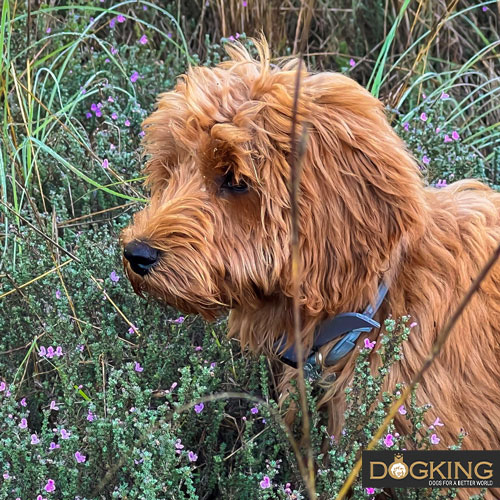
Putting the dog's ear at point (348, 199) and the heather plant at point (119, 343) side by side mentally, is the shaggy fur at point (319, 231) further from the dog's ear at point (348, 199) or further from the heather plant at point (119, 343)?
the heather plant at point (119, 343)

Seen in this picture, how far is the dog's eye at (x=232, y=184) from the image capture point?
235cm

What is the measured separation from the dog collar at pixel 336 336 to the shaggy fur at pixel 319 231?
29mm

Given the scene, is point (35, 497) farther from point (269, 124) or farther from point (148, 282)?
point (269, 124)

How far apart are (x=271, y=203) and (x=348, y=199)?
227 millimetres

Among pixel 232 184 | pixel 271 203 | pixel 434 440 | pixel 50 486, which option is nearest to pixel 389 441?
pixel 434 440

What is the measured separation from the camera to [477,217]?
2609 mm

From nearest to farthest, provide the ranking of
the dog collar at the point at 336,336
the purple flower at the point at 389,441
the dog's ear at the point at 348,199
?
the purple flower at the point at 389,441 < the dog's ear at the point at 348,199 < the dog collar at the point at 336,336

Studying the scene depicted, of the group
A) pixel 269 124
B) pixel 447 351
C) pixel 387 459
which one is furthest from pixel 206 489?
pixel 269 124

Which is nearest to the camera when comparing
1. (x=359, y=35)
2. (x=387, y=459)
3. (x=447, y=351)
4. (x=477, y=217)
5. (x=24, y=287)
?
(x=387, y=459)

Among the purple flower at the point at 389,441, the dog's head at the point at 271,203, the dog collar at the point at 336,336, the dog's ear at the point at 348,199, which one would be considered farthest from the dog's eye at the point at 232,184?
the purple flower at the point at 389,441

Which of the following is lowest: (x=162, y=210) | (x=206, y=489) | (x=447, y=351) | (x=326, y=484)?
(x=206, y=489)

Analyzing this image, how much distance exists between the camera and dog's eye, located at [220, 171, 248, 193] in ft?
7.70

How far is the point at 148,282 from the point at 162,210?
0.24 m

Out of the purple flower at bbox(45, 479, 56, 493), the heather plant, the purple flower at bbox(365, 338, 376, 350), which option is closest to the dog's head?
the purple flower at bbox(365, 338, 376, 350)
